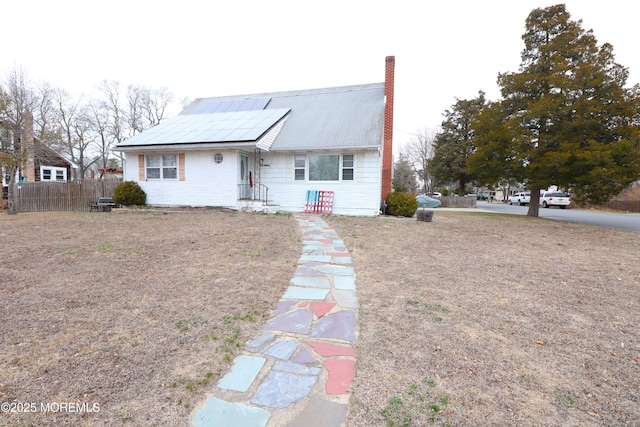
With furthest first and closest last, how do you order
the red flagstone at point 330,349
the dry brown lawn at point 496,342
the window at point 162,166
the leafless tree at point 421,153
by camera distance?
the leafless tree at point 421,153 < the window at point 162,166 < the red flagstone at point 330,349 < the dry brown lawn at point 496,342

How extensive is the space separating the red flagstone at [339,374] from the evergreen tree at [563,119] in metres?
13.1

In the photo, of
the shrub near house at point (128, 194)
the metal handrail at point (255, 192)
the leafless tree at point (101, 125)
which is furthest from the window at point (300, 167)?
the leafless tree at point (101, 125)

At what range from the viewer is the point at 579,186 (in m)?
12.1

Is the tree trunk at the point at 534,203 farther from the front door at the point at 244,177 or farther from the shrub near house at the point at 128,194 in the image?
the shrub near house at the point at 128,194

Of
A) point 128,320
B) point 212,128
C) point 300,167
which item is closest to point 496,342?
point 128,320

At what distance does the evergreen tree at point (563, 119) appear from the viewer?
36.1 ft

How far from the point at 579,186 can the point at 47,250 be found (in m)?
16.9

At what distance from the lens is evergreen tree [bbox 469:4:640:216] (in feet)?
36.1

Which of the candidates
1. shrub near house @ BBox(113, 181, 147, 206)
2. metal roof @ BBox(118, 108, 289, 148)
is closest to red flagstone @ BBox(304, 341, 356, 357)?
metal roof @ BBox(118, 108, 289, 148)

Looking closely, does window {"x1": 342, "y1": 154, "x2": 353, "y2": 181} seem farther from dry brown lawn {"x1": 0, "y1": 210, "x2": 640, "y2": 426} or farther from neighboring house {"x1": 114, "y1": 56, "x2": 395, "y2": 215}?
dry brown lawn {"x1": 0, "y1": 210, "x2": 640, "y2": 426}

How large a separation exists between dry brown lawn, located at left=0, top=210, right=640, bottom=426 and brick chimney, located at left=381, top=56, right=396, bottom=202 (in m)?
8.09

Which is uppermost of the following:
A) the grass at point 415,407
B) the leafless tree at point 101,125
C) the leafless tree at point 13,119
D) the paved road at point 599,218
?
the leafless tree at point 101,125

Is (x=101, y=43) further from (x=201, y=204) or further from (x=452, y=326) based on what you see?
(x=452, y=326)

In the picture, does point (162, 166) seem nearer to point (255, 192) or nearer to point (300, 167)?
point (255, 192)
